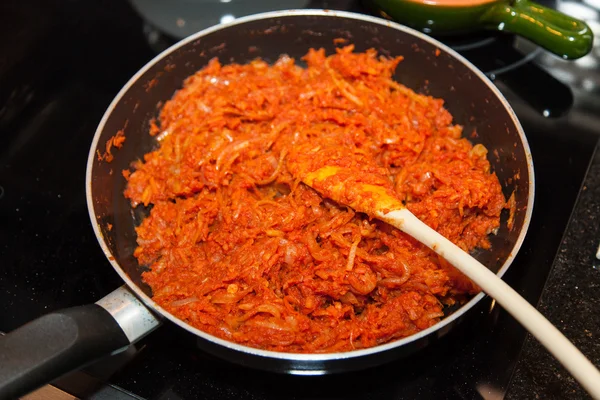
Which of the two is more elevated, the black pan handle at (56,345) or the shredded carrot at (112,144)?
the shredded carrot at (112,144)

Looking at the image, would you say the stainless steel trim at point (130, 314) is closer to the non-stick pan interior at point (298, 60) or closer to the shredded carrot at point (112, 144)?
the non-stick pan interior at point (298, 60)

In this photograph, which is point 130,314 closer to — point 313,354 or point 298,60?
point 313,354

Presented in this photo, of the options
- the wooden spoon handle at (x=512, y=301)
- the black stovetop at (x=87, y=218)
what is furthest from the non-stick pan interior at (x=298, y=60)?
the wooden spoon handle at (x=512, y=301)

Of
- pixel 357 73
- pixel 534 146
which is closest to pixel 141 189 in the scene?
pixel 357 73

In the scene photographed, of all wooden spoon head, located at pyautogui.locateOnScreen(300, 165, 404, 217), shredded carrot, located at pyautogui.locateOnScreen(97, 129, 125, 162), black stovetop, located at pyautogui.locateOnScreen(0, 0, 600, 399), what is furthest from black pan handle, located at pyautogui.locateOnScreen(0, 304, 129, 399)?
wooden spoon head, located at pyautogui.locateOnScreen(300, 165, 404, 217)

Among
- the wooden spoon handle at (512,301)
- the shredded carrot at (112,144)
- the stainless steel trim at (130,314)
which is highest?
the shredded carrot at (112,144)

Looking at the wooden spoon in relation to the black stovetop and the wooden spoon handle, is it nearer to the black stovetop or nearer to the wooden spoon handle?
the wooden spoon handle
